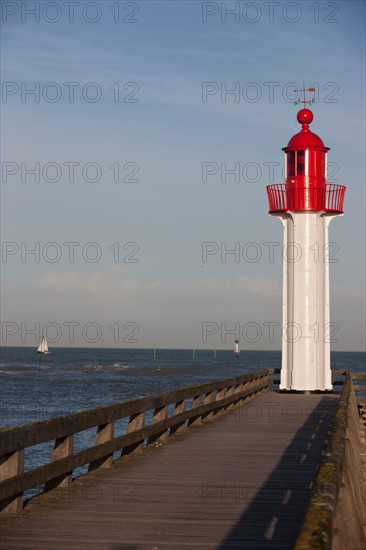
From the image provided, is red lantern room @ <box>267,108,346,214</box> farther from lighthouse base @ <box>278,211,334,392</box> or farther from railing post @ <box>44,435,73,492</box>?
railing post @ <box>44,435,73,492</box>

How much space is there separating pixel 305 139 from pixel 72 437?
64.6 ft

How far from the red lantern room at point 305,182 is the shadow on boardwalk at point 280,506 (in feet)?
46.0

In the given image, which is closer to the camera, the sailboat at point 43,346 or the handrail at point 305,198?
the handrail at point 305,198

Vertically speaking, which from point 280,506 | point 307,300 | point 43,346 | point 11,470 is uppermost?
point 43,346

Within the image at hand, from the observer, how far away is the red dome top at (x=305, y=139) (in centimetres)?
2792

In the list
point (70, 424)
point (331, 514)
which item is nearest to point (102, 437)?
point (70, 424)

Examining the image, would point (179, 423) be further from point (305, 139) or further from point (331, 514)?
point (305, 139)

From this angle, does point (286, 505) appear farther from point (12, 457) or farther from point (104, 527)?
point (12, 457)

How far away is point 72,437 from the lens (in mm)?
9828

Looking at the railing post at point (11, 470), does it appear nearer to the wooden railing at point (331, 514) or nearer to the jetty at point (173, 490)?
the jetty at point (173, 490)

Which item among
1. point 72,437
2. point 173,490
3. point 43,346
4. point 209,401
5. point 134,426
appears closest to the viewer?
point 72,437

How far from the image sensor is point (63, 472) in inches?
376

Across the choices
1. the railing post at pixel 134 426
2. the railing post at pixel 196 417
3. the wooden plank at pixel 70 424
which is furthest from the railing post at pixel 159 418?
the railing post at pixel 196 417

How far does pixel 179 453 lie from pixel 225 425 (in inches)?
193
